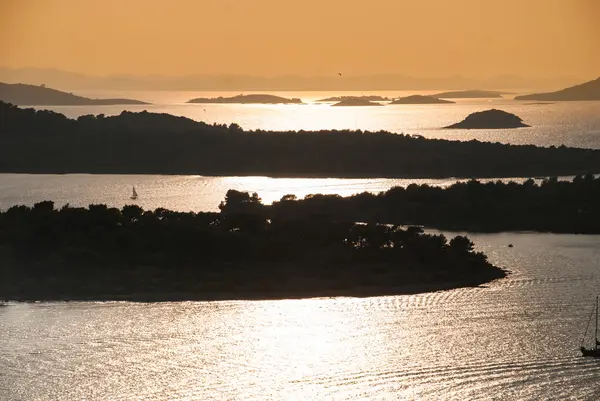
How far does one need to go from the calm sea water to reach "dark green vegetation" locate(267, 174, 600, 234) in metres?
15.5

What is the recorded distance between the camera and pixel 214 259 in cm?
6053

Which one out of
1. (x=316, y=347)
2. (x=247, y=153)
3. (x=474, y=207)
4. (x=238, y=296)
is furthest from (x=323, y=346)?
(x=247, y=153)

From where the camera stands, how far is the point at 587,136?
608 ft

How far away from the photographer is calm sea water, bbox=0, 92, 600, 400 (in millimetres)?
40312

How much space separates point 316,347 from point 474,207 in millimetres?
37485

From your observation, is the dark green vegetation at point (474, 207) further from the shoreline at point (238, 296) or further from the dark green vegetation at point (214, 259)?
the shoreline at point (238, 296)

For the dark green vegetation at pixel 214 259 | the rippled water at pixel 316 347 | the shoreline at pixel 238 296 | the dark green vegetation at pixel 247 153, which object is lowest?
the rippled water at pixel 316 347

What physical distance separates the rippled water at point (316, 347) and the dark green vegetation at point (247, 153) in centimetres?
6440

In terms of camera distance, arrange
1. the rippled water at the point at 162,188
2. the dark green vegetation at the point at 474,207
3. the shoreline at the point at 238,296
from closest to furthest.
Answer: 1. the shoreline at the point at 238,296
2. the dark green vegetation at the point at 474,207
3. the rippled water at the point at 162,188

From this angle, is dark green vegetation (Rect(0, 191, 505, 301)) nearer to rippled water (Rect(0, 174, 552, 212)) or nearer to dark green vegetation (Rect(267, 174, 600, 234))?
dark green vegetation (Rect(267, 174, 600, 234))

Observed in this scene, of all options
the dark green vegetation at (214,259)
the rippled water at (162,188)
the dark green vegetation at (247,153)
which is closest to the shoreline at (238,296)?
the dark green vegetation at (214,259)

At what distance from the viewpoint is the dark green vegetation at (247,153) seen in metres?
122

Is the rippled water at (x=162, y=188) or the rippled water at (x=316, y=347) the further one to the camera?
the rippled water at (x=162, y=188)

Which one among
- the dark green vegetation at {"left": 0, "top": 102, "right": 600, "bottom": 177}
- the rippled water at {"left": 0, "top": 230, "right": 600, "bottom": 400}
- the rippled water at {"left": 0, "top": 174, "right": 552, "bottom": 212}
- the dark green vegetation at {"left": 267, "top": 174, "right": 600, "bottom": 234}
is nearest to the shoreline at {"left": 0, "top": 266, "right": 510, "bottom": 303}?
the rippled water at {"left": 0, "top": 230, "right": 600, "bottom": 400}
